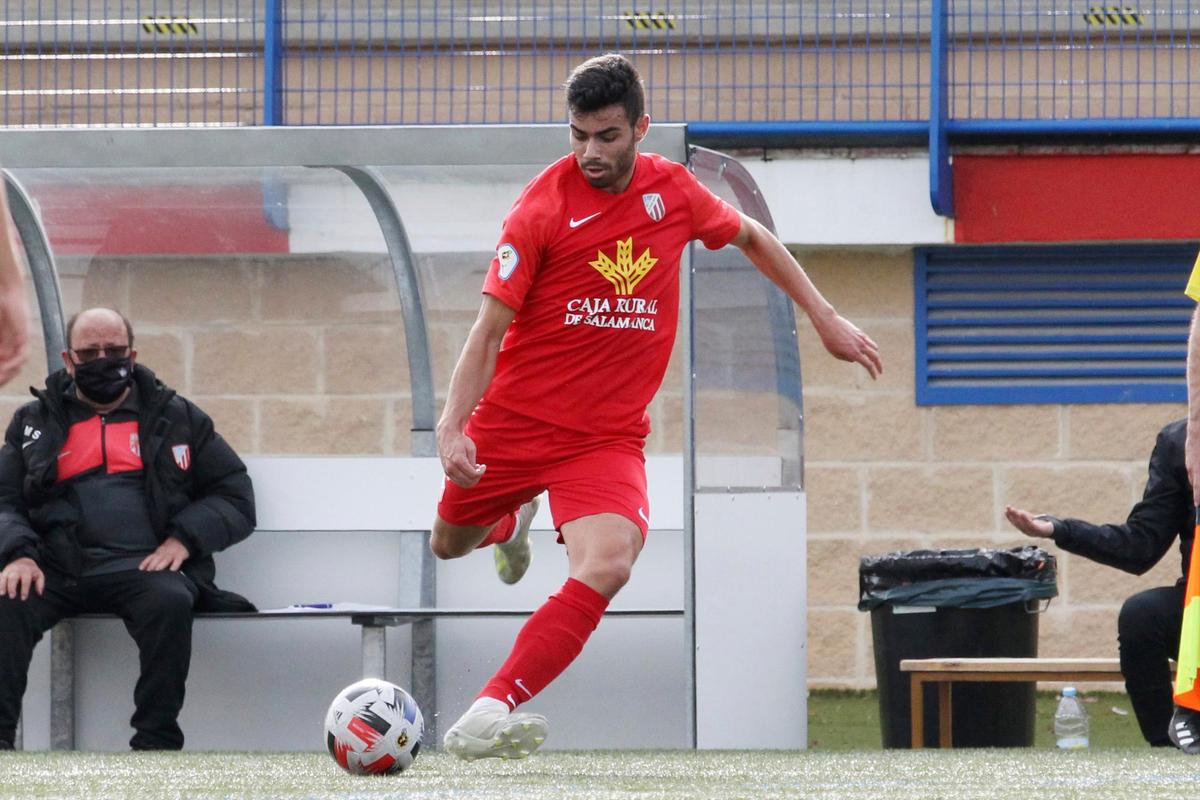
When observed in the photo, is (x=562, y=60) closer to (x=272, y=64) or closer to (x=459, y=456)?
(x=272, y=64)

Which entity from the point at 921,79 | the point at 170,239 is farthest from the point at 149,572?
the point at 921,79

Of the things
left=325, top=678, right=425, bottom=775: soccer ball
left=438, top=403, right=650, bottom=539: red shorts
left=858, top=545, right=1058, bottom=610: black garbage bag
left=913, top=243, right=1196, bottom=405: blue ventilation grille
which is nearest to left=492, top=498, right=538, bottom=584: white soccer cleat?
left=438, top=403, right=650, bottom=539: red shorts

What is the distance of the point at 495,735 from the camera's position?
184 inches

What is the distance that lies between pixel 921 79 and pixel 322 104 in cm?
292

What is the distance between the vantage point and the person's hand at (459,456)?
5000mm

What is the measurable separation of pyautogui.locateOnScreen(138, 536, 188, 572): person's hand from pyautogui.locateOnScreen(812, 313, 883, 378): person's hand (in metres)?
2.72

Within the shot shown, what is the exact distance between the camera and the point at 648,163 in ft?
17.8

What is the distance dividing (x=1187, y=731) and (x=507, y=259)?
7.26 ft

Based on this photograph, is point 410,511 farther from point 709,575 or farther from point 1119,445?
point 1119,445

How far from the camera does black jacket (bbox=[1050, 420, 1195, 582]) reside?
20.6 ft

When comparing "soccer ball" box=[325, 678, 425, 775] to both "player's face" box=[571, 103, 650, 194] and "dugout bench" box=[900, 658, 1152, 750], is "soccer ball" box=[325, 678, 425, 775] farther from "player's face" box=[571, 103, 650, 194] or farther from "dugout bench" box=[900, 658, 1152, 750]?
"dugout bench" box=[900, 658, 1152, 750]

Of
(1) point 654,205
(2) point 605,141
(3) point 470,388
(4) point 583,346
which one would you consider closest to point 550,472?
(4) point 583,346

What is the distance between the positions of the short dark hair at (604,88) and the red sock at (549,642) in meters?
1.14

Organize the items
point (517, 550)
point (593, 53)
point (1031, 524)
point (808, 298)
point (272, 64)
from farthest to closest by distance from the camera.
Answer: point (593, 53)
point (272, 64)
point (517, 550)
point (1031, 524)
point (808, 298)
